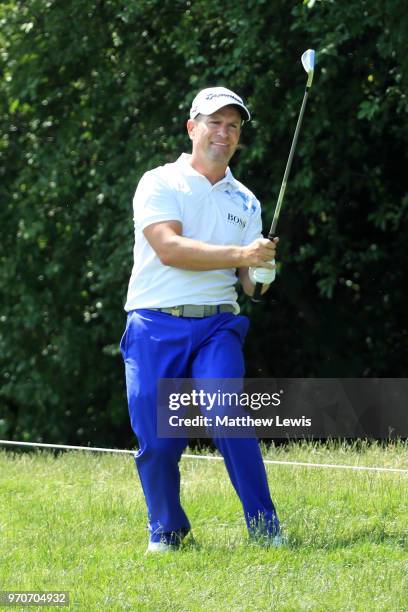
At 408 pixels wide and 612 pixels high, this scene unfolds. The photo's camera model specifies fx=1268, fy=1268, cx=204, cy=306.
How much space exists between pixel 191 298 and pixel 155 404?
0.48 metres

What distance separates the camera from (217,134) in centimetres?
543

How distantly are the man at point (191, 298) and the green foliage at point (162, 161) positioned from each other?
343 cm

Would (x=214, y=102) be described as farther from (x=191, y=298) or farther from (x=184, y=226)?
(x=191, y=298)

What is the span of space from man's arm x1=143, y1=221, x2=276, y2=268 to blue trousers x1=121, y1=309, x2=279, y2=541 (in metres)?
0.26

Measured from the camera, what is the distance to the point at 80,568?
4945mm

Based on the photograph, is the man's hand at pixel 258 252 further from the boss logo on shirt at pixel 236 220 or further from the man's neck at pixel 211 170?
the man's neck at pixel 211 170

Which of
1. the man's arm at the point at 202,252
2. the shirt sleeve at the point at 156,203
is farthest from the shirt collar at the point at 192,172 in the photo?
the man's arm at the point at 202,252

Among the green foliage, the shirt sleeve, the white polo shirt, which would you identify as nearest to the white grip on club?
the white polo shirt

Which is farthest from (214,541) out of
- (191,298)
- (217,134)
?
(217,134)

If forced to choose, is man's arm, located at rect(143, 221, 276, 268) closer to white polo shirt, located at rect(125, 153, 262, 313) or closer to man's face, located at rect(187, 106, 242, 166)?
white polo shirt, located at rect(125, 153, 262, 313)

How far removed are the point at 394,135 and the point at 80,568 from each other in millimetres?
6141

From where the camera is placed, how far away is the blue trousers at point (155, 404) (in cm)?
523

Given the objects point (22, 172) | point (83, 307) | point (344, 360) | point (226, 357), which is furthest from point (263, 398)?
point (226, 357)

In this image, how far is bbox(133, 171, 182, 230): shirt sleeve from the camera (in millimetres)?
5324
